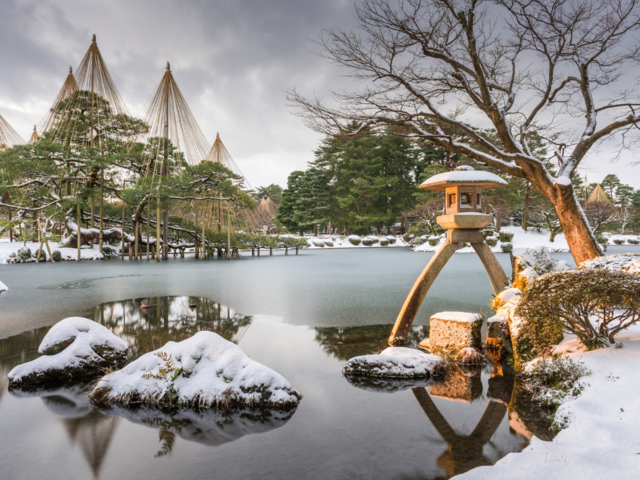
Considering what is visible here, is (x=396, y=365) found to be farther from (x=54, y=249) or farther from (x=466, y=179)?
(x=54, y=249)

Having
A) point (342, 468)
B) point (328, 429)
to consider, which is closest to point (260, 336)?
point (328, 429)

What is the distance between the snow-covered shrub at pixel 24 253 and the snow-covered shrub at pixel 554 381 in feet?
71.1

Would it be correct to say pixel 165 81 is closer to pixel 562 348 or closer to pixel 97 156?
pixel 97 156

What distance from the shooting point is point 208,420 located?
2998 mm

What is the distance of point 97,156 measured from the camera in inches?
690

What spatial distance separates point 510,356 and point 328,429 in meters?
2.64

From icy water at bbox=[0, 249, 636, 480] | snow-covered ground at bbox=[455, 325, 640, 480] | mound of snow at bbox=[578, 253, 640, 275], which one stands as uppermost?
mound of snow at bbox=[578, 253, 640, 275]

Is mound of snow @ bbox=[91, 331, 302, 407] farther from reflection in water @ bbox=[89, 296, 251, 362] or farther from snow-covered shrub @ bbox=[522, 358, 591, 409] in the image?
snow-covered shrub @ bbox=[522, 358, 591, 409]

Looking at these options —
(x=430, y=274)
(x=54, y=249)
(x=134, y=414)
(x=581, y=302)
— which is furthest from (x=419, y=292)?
(x=54, y=249)

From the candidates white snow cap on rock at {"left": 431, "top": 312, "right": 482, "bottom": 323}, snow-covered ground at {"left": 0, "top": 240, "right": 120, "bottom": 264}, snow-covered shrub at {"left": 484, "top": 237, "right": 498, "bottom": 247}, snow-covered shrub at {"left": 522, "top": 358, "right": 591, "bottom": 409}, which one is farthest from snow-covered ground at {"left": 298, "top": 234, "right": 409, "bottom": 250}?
snow-covered shrub at {"left": 522, "top": 358, "right": 591, "bottom": 409}

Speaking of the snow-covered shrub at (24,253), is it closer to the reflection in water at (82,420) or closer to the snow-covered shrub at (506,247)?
the reflection in water at (82,420)

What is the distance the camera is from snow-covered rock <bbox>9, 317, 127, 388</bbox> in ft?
12.3

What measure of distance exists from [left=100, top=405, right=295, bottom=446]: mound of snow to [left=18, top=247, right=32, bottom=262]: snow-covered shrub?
19.1m

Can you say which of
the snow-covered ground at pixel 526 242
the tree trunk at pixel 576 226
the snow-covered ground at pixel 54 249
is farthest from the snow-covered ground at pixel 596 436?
the snow-covered ground at pixel 526 242
